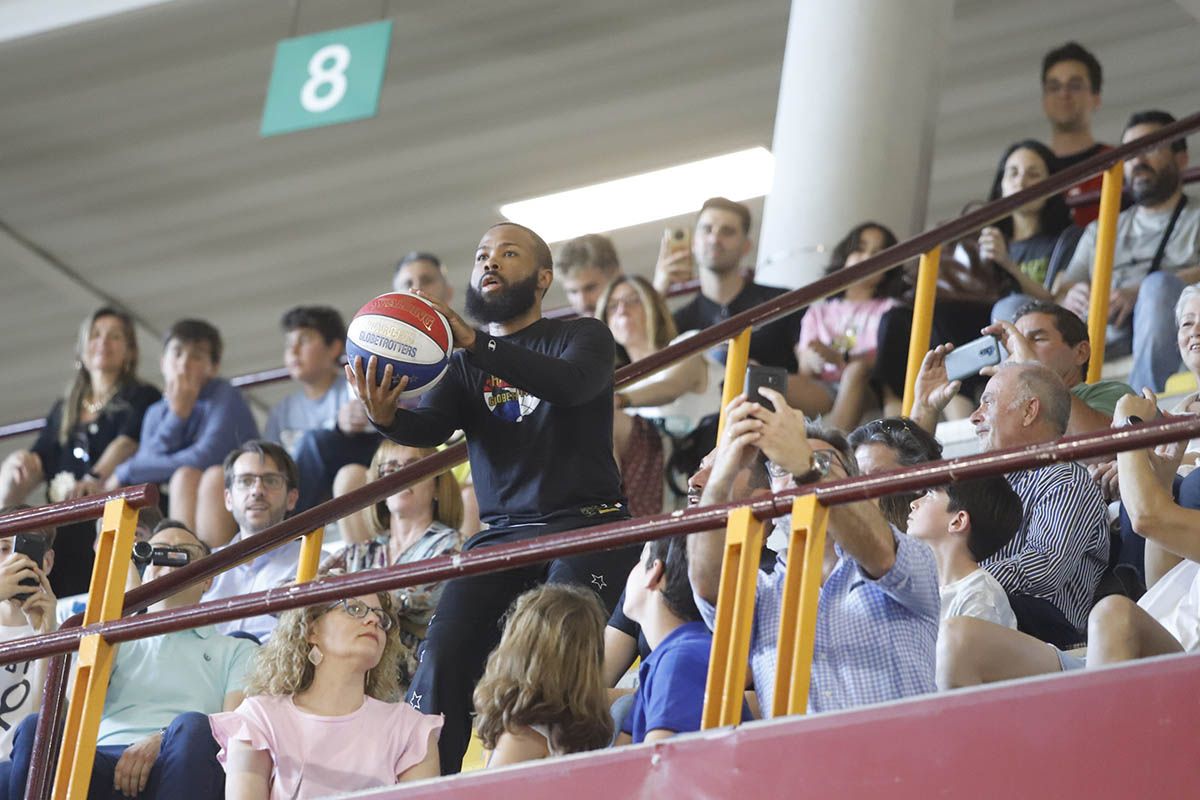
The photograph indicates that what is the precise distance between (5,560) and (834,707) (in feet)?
8.83

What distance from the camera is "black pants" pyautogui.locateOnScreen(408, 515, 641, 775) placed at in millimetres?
4848

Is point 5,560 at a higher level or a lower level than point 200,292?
lower

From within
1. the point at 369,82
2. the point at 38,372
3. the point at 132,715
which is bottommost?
the point at 132,715

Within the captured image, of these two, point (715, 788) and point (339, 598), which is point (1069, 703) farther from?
point (339, 598)

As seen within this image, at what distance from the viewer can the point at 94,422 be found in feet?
29.7

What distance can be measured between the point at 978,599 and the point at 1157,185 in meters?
3.58

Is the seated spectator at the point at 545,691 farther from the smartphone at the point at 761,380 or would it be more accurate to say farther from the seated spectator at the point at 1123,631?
the seated spectator at the point at 1123,631

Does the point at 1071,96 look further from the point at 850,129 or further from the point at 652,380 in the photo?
the point at 652,380

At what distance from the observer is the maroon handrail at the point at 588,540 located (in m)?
3.76

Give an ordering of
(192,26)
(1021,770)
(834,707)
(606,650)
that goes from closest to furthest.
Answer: (1021,770) < (834,707) < (606,650) < (192,26)

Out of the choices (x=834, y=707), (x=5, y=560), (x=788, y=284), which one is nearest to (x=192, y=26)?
(x=788, y=284)

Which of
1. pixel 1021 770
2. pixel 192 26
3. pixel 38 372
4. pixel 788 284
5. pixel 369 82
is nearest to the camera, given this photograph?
pixel 1021 770

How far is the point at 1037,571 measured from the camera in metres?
5.20

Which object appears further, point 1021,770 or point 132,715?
point 132,715
